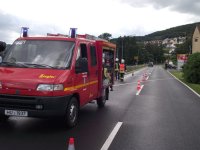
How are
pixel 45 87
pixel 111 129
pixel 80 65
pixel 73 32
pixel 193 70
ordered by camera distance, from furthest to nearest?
1. pixel 193 70
2. pixel 73 32
3. pixel 80 65
4. pixel 111 129
5. pixel 45 87

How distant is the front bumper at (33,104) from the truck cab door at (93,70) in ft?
8.28

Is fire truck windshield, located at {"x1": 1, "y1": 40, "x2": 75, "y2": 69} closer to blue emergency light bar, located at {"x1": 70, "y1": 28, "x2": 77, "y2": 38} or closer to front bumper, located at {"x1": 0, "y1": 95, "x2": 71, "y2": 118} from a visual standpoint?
blue emergency light bar, located at {"x1": 70, "y1": 28, "x2": 77, "y2": 38}

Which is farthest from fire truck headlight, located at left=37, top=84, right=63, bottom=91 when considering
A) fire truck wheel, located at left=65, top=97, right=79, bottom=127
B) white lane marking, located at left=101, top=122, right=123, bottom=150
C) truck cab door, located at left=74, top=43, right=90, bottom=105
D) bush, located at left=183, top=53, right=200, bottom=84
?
bush, located at left=183, top=53, right=200, bottom=84

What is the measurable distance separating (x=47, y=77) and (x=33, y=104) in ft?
2.13

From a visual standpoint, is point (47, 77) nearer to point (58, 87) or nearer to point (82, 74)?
point (58, 87)

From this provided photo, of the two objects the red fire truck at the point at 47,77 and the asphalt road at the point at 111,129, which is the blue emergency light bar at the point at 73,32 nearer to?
the red fire truck at the point at 47,77

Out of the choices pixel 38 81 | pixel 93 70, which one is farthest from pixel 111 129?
pixel 93 70

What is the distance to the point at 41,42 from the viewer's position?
9273mm

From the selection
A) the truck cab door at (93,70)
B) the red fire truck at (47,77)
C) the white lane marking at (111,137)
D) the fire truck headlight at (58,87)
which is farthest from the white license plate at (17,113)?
the truck cab door at (93,70)

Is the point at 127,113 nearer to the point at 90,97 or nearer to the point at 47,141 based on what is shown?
the point at 90,97

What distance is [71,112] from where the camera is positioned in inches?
341

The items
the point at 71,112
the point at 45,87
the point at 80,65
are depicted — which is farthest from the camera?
the point at 80,65

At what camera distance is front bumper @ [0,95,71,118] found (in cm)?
784

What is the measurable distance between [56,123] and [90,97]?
162 cm
